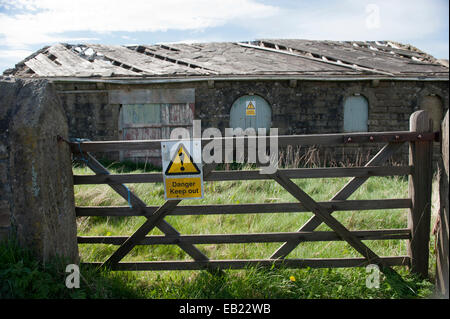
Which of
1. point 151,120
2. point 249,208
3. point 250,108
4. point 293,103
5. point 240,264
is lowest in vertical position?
point 240,264

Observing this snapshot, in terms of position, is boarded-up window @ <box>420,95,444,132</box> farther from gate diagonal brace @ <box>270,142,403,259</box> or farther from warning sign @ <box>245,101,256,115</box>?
gate diagonal brace @ <box>270,142,403,259</box>

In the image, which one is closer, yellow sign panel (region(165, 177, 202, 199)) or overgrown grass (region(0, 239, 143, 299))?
overgrown grass (region(0, 239, 143, 299))

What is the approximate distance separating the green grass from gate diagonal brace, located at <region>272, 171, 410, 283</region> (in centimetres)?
12

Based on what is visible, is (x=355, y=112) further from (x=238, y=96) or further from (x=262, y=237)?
(x=262, y=237)

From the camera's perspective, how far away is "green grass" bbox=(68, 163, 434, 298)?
2.88m

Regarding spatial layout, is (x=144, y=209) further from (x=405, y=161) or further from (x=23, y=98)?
(x=405, y=161)

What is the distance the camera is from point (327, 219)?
3.03m

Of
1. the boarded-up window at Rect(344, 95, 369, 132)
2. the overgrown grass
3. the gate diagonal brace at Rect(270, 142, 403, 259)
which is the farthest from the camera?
the boarded-up window at Rect(344, 95, 369, 132)

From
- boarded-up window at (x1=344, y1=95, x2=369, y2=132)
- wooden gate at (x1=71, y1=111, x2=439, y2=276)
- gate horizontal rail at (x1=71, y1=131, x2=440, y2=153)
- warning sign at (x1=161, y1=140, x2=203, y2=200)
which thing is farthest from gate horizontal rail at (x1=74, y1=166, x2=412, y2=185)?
boarded-up window at (x1=344, y1=95, x2=369, y2=132)

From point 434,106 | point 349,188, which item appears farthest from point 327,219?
point 434,106

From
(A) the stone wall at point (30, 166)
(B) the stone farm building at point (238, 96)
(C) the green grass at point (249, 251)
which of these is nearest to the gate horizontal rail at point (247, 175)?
(A) the stone wall at point (30, 166)

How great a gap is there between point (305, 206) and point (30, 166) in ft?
7.97

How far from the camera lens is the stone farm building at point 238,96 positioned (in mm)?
9453
